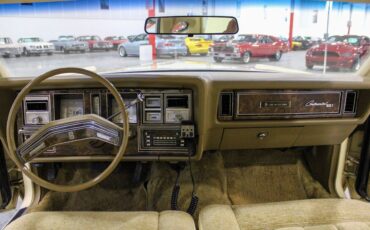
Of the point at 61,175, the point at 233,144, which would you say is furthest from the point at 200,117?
the point at 61,175

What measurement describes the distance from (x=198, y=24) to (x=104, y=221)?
1.28m

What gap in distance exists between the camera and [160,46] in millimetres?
2650

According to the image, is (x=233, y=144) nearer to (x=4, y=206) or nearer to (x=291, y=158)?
(x=291, y=158)

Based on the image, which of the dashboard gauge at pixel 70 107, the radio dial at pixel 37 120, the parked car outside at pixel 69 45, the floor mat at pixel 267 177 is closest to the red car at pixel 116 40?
the parked car outside at pixel 69 45

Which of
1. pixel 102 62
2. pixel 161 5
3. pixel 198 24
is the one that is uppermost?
pixel 161 5

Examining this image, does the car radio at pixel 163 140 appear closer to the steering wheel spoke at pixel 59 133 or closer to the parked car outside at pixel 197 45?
the steering wheel spoke at pixel 59 133

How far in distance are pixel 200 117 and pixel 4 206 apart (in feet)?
5.20

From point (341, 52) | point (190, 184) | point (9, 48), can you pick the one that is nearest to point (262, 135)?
point (190, 184)

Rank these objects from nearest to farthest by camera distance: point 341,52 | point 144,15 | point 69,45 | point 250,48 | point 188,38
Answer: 1. point 144,15
2. point 188,38
3. point 69,45
4. point 341,52
5. point 250,48

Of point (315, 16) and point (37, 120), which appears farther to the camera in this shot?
point (315, 16)

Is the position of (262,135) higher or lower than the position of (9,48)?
lower

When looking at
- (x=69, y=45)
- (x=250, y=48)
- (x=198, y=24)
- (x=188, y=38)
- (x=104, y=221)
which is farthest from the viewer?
(x=250, y=48)

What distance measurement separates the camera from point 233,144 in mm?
2268

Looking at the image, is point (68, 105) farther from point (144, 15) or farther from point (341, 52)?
point (341, 52)
